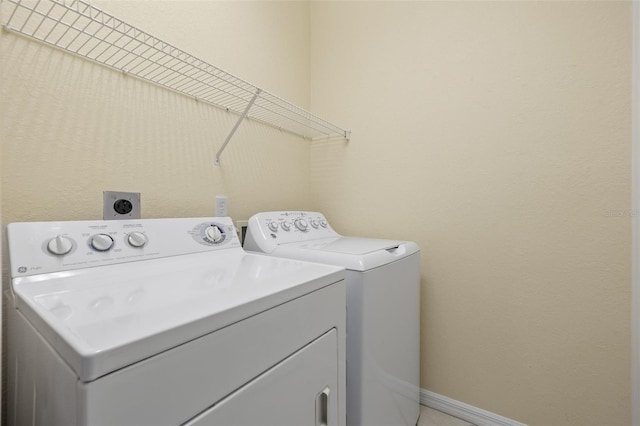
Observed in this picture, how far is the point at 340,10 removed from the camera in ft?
6.09

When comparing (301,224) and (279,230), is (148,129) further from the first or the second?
(301,224)

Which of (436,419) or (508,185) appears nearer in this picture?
(508,185)

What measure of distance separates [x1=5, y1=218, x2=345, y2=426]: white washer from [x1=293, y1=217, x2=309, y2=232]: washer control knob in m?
0.51

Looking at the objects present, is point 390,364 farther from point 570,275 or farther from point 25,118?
point 25,118

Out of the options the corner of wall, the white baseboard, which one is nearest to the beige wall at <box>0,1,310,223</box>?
the white baseboard

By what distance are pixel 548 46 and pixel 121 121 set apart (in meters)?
1.75

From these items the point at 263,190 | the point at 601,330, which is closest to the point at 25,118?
the point at 263,190

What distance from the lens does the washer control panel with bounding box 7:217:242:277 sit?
2.35 feet

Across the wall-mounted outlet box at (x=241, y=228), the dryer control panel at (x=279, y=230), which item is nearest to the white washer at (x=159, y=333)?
the dryer control panel at (x=279, y=230)

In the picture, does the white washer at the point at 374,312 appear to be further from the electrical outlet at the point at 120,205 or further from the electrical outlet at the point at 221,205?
the electrical outlet at the point at 120,205

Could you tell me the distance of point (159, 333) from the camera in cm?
41

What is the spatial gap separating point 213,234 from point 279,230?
1.06ft

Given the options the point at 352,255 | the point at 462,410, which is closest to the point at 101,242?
the point at 352,255

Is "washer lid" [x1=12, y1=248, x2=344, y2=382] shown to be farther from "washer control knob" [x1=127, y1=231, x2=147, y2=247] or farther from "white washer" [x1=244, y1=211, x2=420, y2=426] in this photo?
"white washer" [x1=244, y1=211, x2=420, y2=426]
